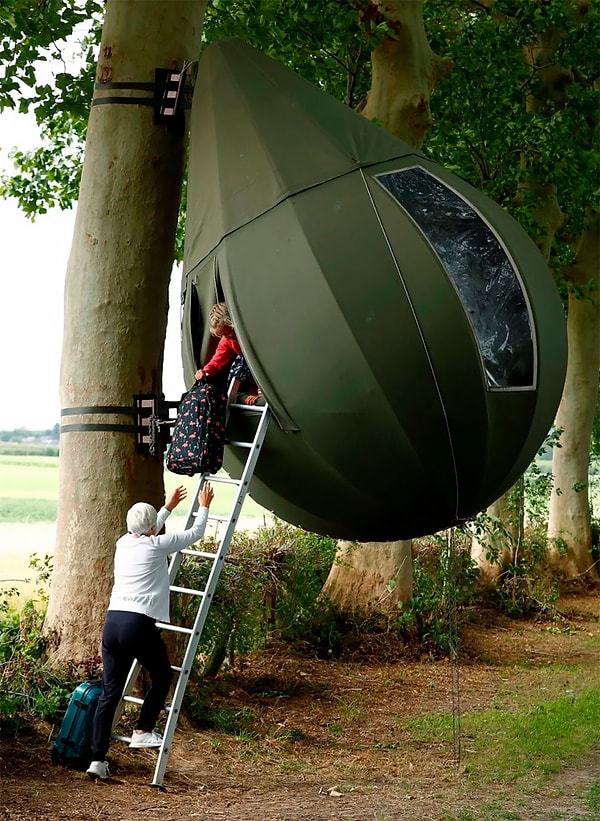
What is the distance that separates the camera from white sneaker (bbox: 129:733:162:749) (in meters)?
7.14

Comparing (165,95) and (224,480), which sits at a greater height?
(165,95)

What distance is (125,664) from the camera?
7055mm

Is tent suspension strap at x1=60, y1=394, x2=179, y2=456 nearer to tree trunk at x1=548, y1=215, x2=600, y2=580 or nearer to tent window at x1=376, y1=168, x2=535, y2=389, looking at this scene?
tent window at x1=376, y1=168, x2=535, y2=389

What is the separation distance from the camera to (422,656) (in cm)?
1272

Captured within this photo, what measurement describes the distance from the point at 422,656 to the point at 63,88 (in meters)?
8.00

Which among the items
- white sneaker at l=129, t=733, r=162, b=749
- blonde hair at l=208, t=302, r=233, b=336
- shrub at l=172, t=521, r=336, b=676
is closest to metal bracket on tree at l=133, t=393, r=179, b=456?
blonde hair at l=208, t=302, r=233, b=336

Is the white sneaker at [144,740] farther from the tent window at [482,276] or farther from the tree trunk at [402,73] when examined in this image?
the tree trunk at [402,73]

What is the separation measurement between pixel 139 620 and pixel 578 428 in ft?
43.3

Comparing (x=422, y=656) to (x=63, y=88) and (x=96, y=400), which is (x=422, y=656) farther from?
(x=63, y=88)

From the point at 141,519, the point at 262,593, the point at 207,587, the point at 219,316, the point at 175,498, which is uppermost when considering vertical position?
the point at 219,316

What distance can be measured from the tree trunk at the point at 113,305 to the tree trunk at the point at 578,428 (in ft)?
36.3

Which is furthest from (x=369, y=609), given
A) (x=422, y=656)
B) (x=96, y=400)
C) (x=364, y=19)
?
(x=364, y=19)

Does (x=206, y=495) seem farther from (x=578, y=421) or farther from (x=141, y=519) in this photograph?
(x=578, y=421)

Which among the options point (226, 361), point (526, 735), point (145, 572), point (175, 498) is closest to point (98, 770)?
point (145, 572)
